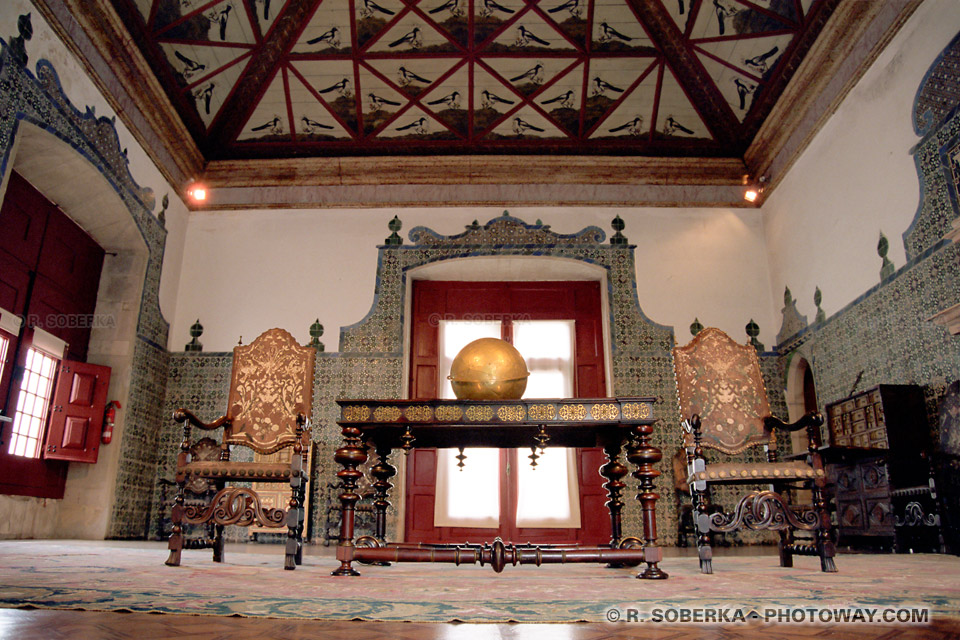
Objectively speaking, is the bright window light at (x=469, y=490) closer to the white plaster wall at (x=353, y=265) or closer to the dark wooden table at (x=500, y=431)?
the white plaster wall at (x=353, y=265)

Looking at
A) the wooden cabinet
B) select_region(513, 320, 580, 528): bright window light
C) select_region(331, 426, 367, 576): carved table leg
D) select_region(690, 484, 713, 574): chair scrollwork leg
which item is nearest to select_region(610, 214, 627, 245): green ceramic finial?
select_region(513, 320, 580, 528): bright window light

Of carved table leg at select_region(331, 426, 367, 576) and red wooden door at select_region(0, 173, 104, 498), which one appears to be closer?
carved table leg at select_region(331, 426, 367, 576)

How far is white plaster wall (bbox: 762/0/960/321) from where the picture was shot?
18.6ft

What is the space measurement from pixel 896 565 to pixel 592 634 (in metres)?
3.30

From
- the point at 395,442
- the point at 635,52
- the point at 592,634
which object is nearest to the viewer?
the point at 592,634

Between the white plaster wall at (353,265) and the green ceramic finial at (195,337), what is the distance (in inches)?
2.4

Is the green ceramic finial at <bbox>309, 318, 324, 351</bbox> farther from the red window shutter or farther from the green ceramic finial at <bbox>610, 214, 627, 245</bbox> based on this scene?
the green ceramic finial at <bbox>610, 214, 627, 245</bbox>

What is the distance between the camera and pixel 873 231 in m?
6.21

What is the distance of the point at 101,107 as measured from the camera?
6688mm

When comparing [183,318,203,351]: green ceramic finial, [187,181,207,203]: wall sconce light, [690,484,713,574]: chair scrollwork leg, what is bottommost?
[690,484,713,574]: chair scrollwork leg

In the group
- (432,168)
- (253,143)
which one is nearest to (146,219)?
(253,143)

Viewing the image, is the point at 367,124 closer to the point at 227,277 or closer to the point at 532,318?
the point at 227,277

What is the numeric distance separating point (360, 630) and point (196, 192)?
783 cm

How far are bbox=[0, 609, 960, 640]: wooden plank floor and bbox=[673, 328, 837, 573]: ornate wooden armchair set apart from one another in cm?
200
